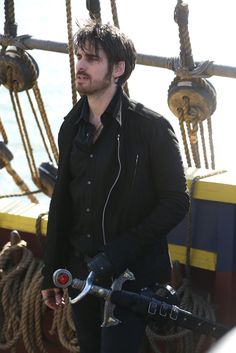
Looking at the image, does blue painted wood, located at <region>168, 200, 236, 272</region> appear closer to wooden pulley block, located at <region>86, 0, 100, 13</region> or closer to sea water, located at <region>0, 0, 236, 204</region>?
wooden pulley block, located at <region>86, 0, 100, 13</region>

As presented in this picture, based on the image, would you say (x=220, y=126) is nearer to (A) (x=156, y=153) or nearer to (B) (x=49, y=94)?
(B) (x=49, y=94)

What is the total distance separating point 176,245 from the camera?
278 centimetres

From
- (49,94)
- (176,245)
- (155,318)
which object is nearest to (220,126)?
(49,94)

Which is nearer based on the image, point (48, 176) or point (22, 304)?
point (22, 304)

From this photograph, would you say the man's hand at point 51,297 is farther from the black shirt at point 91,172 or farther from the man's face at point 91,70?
the man's face at point 91,70

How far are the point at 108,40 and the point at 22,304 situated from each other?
1.20 m

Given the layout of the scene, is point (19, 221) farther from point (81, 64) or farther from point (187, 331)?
point (81, 64)

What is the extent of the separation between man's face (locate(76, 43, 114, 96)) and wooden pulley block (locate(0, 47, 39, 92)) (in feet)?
6.98

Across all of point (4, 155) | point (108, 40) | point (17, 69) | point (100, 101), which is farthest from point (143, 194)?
point (4, 155)

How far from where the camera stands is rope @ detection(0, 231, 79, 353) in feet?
9.68

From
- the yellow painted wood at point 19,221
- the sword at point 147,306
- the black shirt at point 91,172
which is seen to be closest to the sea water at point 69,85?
the yellow painted wood at point 19,221

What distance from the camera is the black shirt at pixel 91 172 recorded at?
214 cm

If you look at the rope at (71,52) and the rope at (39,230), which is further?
the rope at (71,52)

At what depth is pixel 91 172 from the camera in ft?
7.07
